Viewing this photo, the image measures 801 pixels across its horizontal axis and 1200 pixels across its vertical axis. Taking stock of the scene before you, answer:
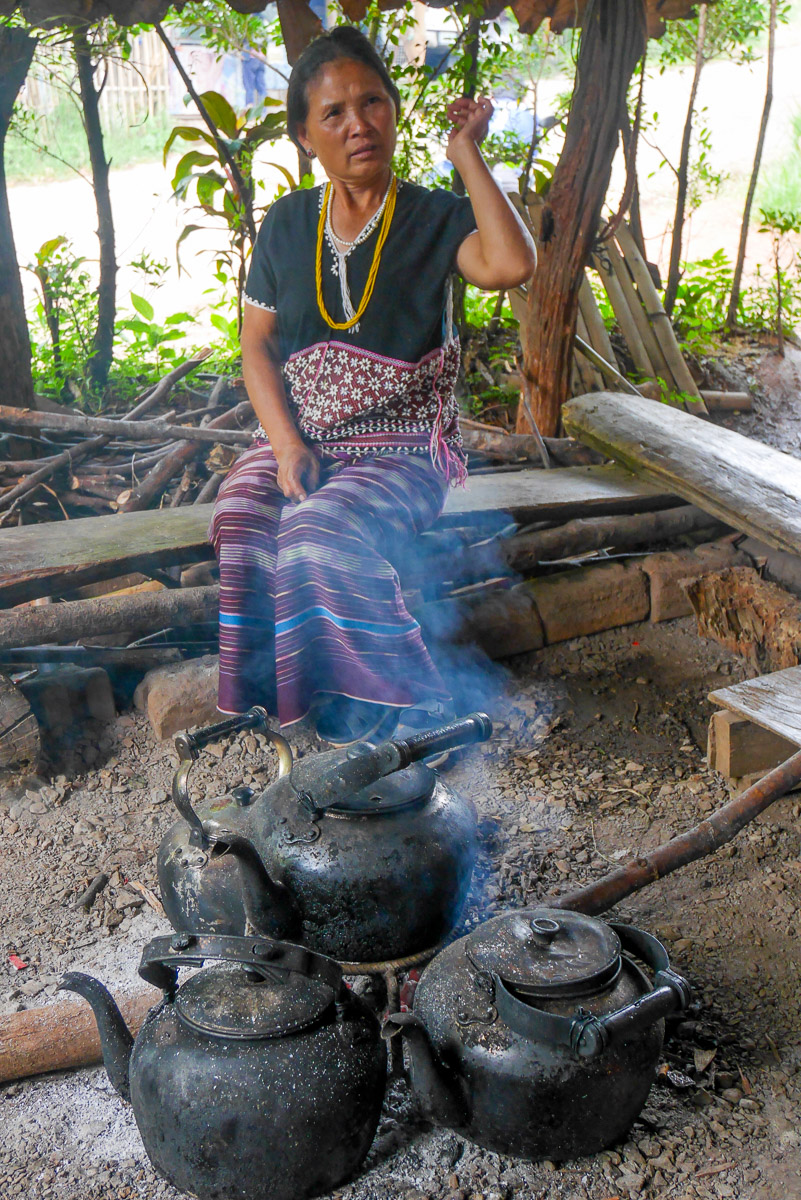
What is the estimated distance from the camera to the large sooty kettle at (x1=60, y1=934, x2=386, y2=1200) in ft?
4.94

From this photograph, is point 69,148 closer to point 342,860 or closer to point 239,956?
point 342,860

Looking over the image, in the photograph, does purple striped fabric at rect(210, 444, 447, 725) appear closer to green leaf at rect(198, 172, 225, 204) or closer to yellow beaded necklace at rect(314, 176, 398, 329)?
yellow beaded necklace at rect(314, 176, 398, 329)

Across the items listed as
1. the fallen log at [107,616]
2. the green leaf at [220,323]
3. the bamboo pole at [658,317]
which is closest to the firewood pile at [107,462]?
the fallen log at [107,616]

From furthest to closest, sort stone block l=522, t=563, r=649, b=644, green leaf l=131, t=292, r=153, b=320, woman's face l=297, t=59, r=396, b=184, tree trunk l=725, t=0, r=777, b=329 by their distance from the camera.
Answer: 1. green leaf l=131, t=292, r=153, b=320
2. tree trunk l=725, t=0, r=777, b=329
3. stone block l=522, t=563, r=649, b=644
4. woman's face l=297, t=59, r=396, b=184

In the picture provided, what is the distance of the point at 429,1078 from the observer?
160cm

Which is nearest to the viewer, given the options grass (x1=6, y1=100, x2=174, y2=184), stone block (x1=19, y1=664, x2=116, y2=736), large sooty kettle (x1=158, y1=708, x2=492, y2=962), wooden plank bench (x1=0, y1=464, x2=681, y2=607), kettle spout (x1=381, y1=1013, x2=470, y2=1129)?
kettle spout (x1=381, y1=1013, x2=470, y2=1129)

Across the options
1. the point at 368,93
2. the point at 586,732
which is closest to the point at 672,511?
the point at 586,732

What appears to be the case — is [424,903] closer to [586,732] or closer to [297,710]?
[297,710]

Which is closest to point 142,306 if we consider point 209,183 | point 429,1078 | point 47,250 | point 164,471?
point 47,250

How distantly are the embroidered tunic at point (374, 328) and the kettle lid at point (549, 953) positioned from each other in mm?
1605

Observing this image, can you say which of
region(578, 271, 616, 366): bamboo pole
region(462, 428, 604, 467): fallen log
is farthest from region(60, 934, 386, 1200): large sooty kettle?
region(578, 271, 616, 366): bamboo pole

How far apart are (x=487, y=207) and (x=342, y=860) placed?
1.79 metres

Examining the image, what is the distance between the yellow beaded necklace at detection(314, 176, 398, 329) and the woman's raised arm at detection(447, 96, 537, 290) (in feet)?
0.74

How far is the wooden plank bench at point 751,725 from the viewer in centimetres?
260
